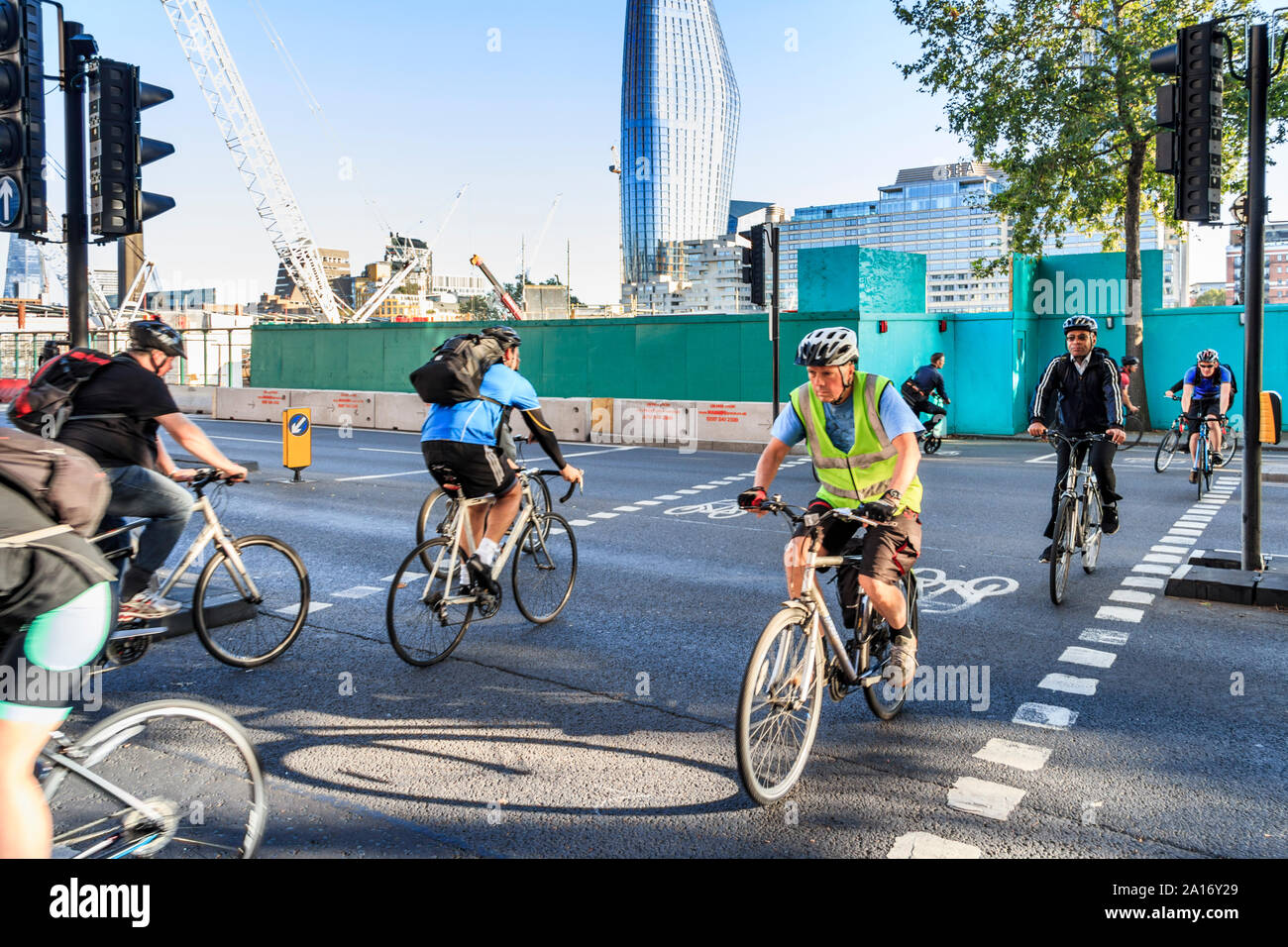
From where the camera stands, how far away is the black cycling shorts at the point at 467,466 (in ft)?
20.5

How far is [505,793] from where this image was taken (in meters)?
4.25

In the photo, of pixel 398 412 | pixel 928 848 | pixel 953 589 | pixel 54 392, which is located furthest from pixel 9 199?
pixel 398 412

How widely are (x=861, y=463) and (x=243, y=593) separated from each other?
3.51 meters

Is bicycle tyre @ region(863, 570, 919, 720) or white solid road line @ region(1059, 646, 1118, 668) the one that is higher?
bicycle tyre @ region(863, 570, 919, 720)

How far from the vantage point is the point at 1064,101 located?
23.1 m

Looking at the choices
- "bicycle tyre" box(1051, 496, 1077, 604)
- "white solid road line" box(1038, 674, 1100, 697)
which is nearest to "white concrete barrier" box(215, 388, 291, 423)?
"bicycle tyre" box(1051, 496, 1077, 604)

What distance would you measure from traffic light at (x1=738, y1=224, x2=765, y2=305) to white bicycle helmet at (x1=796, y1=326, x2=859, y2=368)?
15.5 metres

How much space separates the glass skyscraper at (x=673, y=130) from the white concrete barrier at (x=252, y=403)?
119184 mm

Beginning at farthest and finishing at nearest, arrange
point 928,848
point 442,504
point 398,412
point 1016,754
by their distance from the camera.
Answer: point 398,412
point 442,504
point 1016,754
point 928,848

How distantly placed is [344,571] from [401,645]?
2.87 meters

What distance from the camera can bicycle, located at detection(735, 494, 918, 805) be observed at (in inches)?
156

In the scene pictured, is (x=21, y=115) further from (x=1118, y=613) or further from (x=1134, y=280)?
(x=1134, y=280)

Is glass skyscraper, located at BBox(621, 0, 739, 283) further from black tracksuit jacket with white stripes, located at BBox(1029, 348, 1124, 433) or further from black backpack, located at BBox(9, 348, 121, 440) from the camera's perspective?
black backpack, located at BBox(9, 348, 121, 440)

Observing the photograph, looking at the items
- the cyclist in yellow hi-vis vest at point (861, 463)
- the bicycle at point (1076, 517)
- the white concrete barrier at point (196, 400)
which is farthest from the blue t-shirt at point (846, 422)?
the white concrete barrier at point (196, 400)
